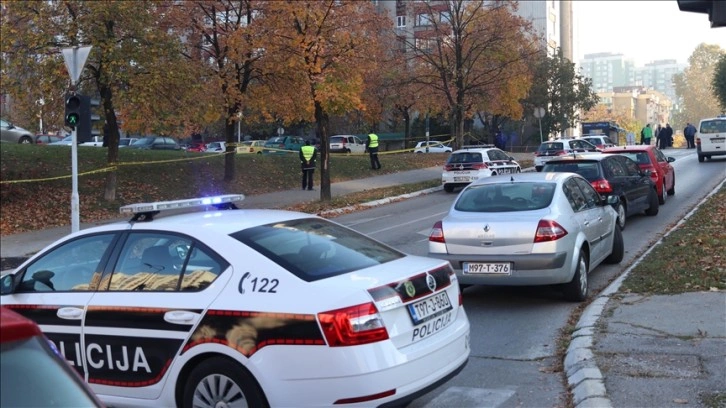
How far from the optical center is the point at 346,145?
57.6 meters

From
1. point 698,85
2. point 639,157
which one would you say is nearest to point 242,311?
point 639,157

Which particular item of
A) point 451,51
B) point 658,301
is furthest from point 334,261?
point 451,51

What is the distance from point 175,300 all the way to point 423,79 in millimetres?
31393

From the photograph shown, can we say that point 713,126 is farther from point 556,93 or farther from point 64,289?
point 64,289

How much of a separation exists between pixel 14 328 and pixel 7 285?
147 inches

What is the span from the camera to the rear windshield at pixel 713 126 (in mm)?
33969

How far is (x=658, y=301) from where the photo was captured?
8406 mm

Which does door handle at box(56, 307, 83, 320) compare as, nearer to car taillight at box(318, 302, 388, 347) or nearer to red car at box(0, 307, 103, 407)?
car taillight at box(318, 302, 388, 347)

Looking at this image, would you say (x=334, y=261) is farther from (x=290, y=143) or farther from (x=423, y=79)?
(x=290, y=143)

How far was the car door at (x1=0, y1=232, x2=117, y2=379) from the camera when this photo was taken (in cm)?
532

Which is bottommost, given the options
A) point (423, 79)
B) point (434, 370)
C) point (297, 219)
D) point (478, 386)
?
point (478, 386)

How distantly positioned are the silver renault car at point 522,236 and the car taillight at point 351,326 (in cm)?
460

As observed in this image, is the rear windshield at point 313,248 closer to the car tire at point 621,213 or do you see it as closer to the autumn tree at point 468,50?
the car tire at point 621,213

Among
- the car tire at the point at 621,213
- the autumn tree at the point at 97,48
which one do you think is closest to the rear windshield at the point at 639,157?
the car tire at the point at 621,213
